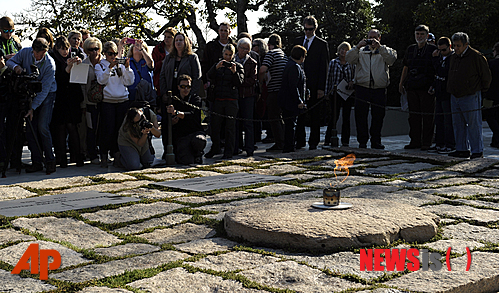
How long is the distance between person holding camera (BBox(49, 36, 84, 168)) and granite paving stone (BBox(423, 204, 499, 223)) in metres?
5.26

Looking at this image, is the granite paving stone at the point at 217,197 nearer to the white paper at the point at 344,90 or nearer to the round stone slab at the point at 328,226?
the round stone slab at the point at 328,226

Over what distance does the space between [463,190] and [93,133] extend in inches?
211

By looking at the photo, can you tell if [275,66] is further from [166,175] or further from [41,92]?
[41,92]

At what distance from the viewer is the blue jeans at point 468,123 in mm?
8586

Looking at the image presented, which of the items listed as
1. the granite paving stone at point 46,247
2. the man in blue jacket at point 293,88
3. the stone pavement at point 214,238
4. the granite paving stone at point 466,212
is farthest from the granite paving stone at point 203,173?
the granite paving stone at point 46,247

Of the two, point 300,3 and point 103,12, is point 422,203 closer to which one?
point 300,3

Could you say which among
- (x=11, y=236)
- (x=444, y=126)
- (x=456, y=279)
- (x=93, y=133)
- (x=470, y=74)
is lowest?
(x=456, y=279)

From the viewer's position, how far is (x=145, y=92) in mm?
8523

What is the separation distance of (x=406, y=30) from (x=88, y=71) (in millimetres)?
17184

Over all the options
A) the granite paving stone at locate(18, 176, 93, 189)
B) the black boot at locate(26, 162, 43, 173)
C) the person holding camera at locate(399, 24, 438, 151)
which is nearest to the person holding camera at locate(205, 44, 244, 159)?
the granite paving stone at locate(18, 176, 93, 189)

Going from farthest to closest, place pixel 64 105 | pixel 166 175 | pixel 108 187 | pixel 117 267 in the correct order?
pixel 64 105, pixel 166 175, pixel 108 187, pixel 117 267

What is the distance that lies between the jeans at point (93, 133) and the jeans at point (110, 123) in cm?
24

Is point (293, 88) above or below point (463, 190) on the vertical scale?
above

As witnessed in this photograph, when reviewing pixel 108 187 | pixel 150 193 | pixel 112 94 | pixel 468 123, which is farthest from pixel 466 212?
pixel 112 94
